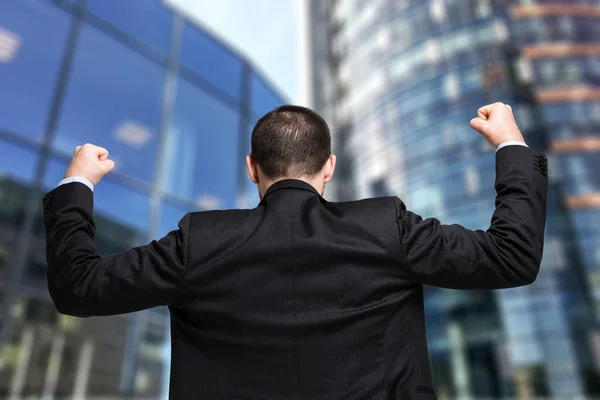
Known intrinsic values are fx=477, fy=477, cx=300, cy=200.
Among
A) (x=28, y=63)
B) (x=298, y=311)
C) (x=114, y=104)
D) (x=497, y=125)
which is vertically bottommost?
(x=298, y=311)

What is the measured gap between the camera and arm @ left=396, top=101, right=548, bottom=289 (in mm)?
1083

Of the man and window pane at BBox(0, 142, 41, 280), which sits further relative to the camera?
window pane at BBox(0, 142, 41, 280)

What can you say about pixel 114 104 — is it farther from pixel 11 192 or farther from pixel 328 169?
pixel 328 169

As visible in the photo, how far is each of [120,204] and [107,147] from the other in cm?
93

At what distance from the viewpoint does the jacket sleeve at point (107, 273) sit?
106cm

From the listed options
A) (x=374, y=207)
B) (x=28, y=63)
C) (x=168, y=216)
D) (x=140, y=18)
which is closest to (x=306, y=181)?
(x=374, y=207)

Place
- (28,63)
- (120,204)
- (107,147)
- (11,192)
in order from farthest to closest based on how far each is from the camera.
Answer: (107,147) → (120,204) → (28,63) → (11,192)

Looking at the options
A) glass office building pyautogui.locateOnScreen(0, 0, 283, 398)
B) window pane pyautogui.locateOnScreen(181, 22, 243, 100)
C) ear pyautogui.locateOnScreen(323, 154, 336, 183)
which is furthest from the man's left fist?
window pane pyautogui.locateOnScreen(181, 22, 243, 100)

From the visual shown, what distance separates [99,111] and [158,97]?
1348mm

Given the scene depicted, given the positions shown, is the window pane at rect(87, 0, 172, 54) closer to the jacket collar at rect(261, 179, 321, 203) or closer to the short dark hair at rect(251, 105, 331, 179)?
the short dark hair at rect(251, 105, 331, 179)

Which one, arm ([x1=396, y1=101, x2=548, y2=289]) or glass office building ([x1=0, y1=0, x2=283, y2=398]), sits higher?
glass office building ([x1=0, y1=0, x2=283, y2=398])

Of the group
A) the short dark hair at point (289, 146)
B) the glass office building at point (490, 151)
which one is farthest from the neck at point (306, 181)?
the glass office building at point (490, 151)

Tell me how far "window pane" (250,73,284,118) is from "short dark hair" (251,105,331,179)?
9308 millimetres

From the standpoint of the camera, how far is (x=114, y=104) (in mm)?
7629
